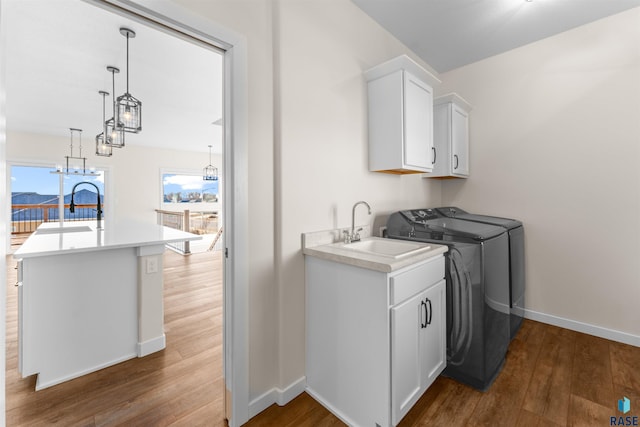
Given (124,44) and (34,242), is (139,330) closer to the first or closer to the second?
(34,242)

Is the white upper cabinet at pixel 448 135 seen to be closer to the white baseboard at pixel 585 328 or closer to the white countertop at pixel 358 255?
the white countertop at pixel 358 255

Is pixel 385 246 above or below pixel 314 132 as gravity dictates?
below

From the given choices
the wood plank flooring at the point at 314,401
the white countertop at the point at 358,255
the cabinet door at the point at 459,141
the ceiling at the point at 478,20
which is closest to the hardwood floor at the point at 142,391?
the wood plank flooring at the point at 314,401

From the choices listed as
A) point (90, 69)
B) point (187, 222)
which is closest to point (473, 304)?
point (90, 69)

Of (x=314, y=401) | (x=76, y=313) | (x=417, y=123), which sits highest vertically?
(x=417, y=123)

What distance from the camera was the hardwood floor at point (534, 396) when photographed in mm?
1545

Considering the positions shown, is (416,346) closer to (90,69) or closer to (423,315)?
(423,315)

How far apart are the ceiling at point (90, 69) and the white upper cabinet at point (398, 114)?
122cm

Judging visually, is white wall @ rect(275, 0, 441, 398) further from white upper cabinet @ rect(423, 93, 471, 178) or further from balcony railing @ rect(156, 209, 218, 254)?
balcony railing @ rect(156, 209, 218, 254)

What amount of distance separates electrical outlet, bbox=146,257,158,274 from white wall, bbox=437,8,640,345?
126 inches

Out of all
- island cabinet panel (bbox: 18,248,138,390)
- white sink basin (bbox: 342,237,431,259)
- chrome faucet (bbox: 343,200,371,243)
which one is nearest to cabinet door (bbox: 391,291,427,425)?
white sink basin (bbox: 342,237,431,259)

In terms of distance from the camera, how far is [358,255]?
5.09 ft

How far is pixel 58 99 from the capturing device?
378cm

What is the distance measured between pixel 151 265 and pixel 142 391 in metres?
0.83
